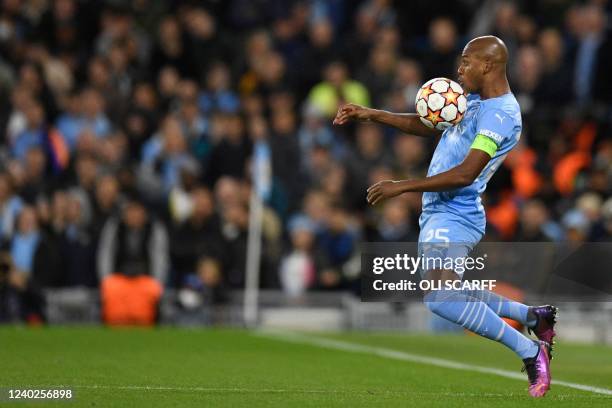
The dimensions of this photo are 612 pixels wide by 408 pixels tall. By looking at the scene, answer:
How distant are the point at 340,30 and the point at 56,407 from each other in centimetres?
1490

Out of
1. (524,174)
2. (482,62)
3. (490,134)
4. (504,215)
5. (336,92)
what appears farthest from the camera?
(336,92)

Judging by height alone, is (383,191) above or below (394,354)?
above

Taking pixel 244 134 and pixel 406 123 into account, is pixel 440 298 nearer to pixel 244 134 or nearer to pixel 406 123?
pixel 406 123

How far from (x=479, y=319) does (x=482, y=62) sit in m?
1.62

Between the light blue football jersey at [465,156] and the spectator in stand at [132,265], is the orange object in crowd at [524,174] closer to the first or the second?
the spectator in stand at [132,265]

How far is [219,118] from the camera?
59.6 ft

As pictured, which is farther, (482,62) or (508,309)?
(508,309)

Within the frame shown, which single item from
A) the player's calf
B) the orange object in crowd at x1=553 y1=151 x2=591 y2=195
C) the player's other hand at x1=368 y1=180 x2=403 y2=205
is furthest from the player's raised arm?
the orange object in crowd at x1=553 y1=151 x2=591 y2=195

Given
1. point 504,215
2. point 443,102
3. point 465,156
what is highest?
point 443,102

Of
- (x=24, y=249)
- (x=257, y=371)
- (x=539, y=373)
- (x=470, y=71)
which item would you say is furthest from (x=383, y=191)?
(x=24, y=249)

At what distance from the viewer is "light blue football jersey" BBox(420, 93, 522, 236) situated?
836cm

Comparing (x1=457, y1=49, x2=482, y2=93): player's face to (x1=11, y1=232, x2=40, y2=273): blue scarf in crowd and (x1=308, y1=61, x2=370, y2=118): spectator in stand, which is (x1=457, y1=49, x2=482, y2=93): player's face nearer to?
(x1=11, y1=232, x2=40, y2=273): blue scarf in crowd

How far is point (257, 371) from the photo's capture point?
32.0ft

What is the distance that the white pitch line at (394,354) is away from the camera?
919 centimetres
